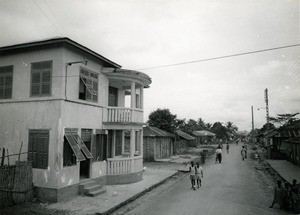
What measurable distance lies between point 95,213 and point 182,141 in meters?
31.2

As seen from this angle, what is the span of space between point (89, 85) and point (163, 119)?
24.6 m

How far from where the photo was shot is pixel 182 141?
130 feet

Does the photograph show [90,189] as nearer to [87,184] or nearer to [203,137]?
[87,184]

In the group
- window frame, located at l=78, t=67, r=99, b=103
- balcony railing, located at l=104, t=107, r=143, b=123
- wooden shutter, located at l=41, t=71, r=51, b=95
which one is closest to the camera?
wooden shutter, located at l=41, t=71, r=51, b=95

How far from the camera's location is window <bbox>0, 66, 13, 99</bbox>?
12141 mm

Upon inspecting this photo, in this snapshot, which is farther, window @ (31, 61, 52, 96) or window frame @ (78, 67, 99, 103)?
window frame @ (78, 67, 99, 103)

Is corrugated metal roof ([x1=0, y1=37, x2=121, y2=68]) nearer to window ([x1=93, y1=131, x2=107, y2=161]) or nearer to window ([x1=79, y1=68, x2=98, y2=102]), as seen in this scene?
window ([x1=79, y1=68, x2=98, y2=102])

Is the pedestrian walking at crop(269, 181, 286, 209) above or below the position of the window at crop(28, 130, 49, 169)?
below

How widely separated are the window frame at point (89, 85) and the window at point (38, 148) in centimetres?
269

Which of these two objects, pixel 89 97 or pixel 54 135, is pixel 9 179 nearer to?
pixel 54 135

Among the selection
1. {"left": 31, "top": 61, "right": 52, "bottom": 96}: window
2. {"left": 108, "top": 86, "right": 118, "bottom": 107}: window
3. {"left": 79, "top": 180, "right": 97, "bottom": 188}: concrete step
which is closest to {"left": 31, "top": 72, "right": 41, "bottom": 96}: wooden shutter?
{"left": 31, "top": 61, "right": 52, "bottom": 96}: window

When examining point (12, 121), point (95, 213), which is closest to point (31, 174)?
point (12, 121)

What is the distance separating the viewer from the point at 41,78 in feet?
37.5

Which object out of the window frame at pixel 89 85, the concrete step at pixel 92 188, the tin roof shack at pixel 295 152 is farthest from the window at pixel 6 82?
the tin roof shack at pixel 295 152
